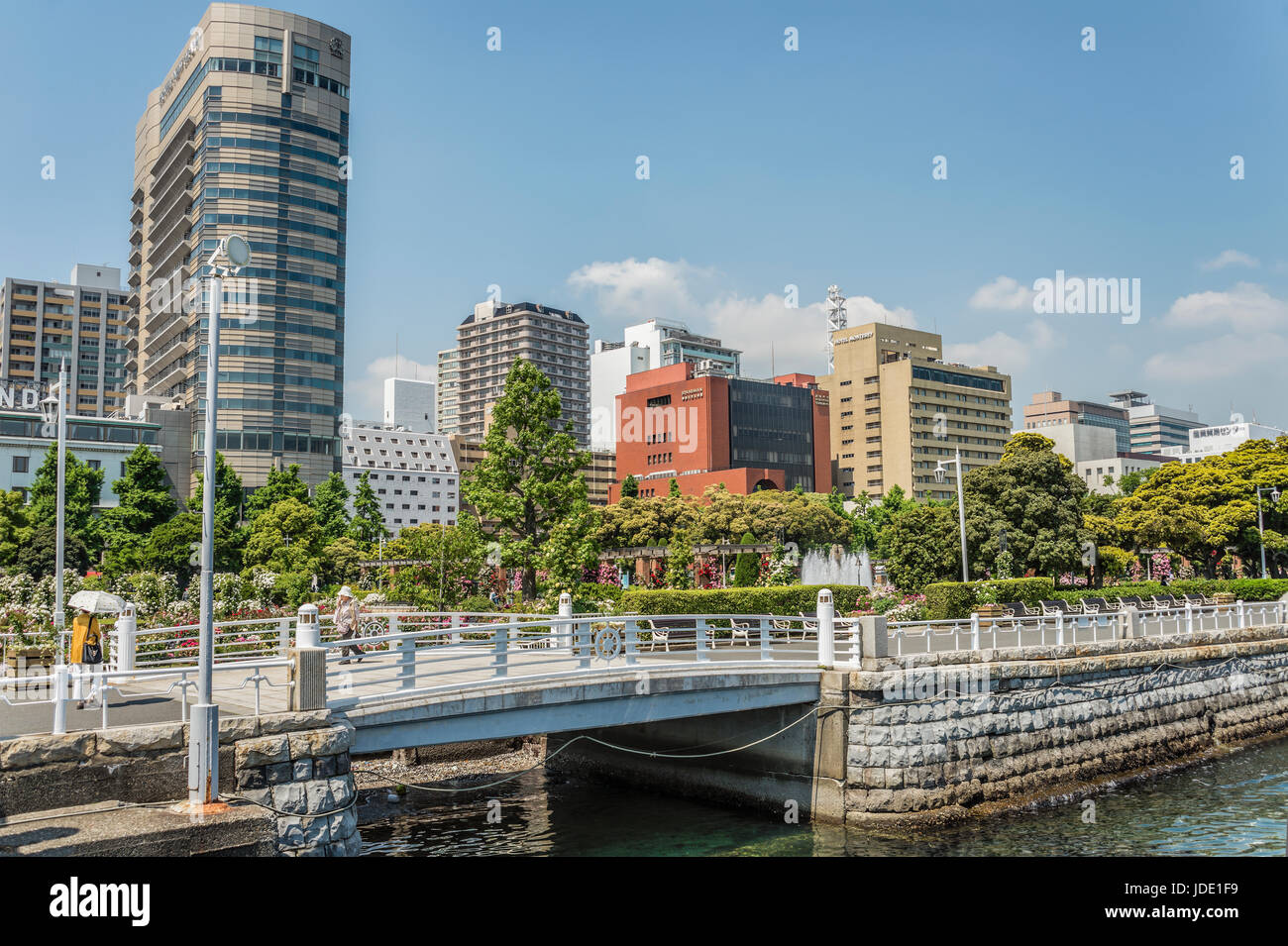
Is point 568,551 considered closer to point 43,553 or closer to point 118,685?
point 118,685

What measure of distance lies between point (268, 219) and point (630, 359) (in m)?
88.9

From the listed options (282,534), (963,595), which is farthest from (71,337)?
(963,595)

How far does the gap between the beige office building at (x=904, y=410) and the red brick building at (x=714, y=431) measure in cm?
398

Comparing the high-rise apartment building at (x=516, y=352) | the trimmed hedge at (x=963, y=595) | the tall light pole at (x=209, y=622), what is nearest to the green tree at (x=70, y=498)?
the trimmed hedge at (x=963, y=595)

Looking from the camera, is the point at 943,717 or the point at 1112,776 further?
the point at 1112,776

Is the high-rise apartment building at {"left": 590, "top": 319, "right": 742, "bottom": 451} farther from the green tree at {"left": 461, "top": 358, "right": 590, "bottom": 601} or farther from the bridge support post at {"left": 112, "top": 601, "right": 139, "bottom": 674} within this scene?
the bridge support post at {"left": 112, "top": 601, "right": 139, "bottom": 674}

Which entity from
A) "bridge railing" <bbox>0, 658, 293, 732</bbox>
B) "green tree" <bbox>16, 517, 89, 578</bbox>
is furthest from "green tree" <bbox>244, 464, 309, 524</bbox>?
"bridge railing" <bbox>0, 658, 293, 732</bbox>

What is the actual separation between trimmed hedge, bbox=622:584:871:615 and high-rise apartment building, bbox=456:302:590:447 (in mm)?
142197

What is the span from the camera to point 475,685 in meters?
14.8

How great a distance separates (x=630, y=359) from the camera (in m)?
171

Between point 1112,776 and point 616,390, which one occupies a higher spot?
point 616,390

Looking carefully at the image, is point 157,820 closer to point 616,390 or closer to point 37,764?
point 37,764
